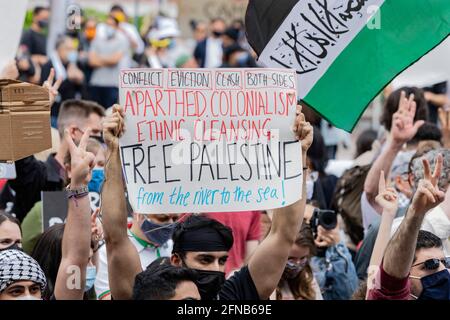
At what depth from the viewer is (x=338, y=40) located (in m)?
6.52

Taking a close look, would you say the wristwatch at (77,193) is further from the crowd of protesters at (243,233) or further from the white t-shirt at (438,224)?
the white t-shirt at (438,224)

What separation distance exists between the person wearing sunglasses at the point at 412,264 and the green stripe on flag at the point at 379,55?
35.9 inches

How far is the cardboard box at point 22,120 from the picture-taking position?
5.84 m

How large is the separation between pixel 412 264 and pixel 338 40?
1374 millimetres

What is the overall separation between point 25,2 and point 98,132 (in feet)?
8.43

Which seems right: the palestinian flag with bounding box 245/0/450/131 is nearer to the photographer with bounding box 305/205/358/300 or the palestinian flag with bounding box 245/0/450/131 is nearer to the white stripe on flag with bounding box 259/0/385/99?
the white stripe on flag with bounding box 259/0/385/99

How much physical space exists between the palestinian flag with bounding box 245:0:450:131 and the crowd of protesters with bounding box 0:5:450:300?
22.2 inches

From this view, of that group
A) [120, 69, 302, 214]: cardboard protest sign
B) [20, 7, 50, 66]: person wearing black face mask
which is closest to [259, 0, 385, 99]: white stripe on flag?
[120, 69, 302, 214]: cardboard protest sign

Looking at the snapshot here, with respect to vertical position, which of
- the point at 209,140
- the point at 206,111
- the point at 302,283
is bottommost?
the point at 302,283

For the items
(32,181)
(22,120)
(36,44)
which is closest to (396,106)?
(32,181)

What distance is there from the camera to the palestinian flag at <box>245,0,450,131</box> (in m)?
6.48

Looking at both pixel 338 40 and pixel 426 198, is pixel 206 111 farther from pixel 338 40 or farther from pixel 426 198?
pixel 338 40

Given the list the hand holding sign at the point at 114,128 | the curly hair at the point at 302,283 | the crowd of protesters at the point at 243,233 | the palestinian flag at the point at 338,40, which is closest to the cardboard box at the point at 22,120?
the crowd of protesters at the point at 243,233

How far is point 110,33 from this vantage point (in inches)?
695
